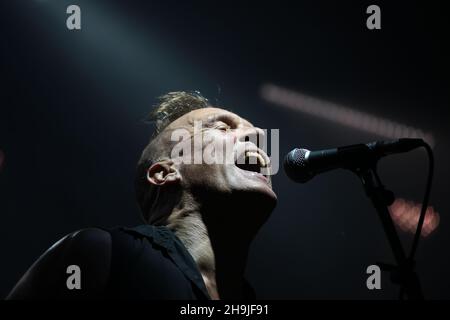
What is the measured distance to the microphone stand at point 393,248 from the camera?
65.3 inches

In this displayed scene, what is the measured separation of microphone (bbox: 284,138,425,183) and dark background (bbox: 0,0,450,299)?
90.2 inches

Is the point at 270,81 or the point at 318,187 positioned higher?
the point at 270,81

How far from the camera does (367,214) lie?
4598mm

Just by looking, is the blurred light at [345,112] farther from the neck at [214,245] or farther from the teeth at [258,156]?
the neck at [214,245]

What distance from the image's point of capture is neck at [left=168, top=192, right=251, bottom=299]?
2.07 meters

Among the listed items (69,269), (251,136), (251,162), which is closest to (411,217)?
(251,136)

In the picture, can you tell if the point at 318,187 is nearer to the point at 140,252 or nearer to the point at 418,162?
the point at 418,162

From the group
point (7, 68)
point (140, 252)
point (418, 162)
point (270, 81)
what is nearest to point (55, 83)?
point (7, 68)

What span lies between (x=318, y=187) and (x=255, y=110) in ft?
3.97

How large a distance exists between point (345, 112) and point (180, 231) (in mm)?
2892

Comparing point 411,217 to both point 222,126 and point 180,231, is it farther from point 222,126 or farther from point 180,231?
point 180,231

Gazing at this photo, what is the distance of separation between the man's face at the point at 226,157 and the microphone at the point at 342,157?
0.22 metres

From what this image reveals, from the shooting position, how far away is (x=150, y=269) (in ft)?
5.58
